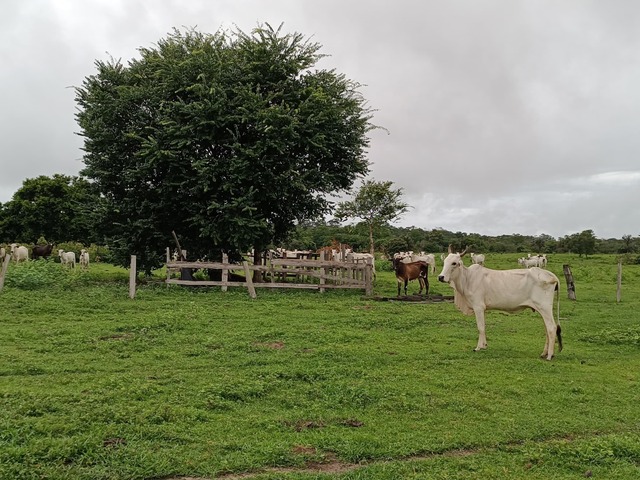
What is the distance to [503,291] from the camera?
10.1 m

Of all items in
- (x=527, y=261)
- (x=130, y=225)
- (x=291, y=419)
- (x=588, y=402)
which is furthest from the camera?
(x=527, y=261)

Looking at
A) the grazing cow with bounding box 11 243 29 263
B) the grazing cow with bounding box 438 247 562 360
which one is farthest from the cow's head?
the grazing cow with bounding box 11 243 29 263

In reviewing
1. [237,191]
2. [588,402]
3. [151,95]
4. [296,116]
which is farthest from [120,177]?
[588,402]

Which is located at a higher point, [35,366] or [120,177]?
[120,177]

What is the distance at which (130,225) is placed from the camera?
808 inches

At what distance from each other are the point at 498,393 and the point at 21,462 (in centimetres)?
566

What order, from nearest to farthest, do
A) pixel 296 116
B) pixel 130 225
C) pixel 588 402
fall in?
pixel 588 402 → pixel 296 116 → pixel 130 225

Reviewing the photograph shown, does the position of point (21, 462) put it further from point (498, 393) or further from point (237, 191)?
point (237, 191)

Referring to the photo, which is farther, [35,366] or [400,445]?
[35,366]

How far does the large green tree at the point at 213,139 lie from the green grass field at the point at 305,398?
7.24 m

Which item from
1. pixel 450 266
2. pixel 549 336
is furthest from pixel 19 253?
pixel 549 336

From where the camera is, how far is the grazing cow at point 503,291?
980cm

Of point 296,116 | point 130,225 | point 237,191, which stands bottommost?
point 130,225

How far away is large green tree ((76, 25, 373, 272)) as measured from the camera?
18891 millimetres
